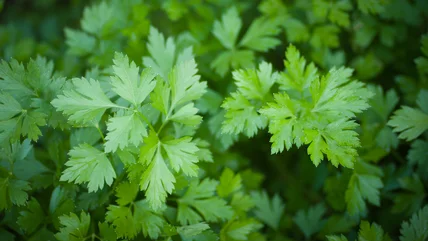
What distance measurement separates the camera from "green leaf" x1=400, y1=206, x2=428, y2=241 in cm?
157

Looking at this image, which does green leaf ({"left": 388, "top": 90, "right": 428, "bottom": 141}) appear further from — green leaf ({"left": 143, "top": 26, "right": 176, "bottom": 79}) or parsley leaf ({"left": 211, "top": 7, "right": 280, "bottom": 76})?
green leaf ({"left": 143, "top": 26, "right": 176, "bottom": 79})

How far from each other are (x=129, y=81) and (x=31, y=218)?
75 cm

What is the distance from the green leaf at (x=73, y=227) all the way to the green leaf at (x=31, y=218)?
7.8 inches

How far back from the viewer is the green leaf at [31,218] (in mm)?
1597

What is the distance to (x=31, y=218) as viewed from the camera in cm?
161

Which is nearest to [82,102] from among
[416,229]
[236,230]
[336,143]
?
[236,230]

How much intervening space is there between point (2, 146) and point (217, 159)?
1114 millimetres

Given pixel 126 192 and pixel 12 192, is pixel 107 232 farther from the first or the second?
pixel 12 192

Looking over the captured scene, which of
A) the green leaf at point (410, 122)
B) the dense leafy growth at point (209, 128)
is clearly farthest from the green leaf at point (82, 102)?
the green leaf at point (410, 122)

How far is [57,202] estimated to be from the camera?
1646mm

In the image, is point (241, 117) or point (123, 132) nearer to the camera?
point (123, 132)

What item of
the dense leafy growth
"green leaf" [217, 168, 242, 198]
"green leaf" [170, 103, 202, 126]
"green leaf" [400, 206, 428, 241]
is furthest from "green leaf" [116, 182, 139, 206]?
"green leaf" [400, 206, 428, 241]

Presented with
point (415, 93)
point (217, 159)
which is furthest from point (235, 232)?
point (415, 93)

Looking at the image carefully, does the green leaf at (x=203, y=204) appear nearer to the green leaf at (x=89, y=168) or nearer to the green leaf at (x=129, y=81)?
the green leaf at (x=89, y=168)
